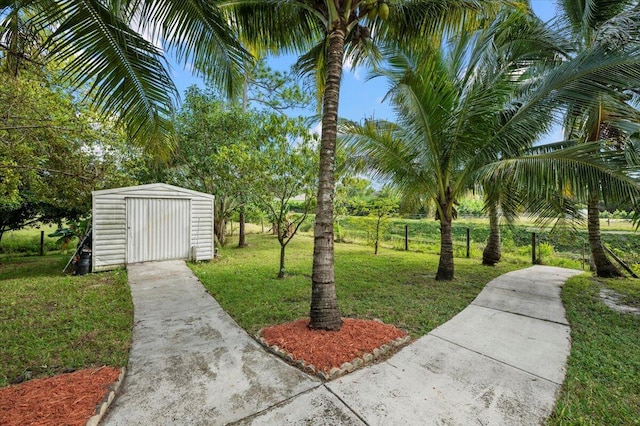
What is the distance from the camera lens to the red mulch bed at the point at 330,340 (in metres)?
2.81

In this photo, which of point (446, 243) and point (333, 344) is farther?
point (446, 243)

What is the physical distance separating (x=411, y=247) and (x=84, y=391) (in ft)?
38.3

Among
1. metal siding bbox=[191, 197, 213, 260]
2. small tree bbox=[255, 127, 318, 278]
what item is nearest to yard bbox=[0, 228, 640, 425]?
metal siding bbox=[191, 197, 213, 260]

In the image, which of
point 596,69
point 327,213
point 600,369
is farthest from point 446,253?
point 327,213

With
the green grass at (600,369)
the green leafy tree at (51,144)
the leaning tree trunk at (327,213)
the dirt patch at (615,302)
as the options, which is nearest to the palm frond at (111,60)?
the green leafy tree at (51,144)

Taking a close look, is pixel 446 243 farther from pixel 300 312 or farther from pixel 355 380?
pixel 355 380

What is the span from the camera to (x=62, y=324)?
391 centimetres

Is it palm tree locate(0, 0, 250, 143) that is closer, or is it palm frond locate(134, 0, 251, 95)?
palm tree locate(0, 0, 250, 143)

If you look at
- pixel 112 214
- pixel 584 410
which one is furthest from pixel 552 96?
pixel 112 214

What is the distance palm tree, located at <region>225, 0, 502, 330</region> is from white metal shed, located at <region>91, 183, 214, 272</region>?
550cm

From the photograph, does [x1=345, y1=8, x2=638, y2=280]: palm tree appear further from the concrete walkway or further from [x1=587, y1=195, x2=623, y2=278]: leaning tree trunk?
the concrete walkway

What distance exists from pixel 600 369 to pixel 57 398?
500cm

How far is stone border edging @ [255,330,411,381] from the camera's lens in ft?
8.54

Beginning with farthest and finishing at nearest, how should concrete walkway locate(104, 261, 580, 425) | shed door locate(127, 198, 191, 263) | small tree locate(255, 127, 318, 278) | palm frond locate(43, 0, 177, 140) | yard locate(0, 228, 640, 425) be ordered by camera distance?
shed door locate(127, 198, 191, 263) < small tree locate(255, 127, 318, 278) < yard locate(0, 228, 640, 425) < palm frond locate(43, 0, 177, 140) < concrete walkway locate(104, 261, 580, 425)
